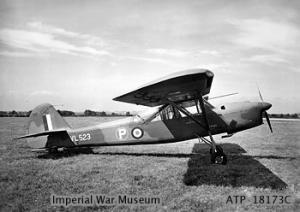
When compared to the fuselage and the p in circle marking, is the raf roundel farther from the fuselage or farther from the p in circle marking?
the p in circle marking

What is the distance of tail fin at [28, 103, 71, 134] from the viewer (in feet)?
28.9

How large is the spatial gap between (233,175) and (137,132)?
3565 mm

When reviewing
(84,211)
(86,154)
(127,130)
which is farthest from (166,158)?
(84,211)

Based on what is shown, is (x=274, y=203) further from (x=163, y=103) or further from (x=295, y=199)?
(x=163, y=103)

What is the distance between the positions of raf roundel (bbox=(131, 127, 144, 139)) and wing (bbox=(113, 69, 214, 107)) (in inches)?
39.2

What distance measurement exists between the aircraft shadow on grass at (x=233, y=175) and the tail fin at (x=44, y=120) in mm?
5467

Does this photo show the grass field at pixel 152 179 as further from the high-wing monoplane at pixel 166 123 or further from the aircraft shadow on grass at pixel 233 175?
the high-wing monoplane at pixel 166 123

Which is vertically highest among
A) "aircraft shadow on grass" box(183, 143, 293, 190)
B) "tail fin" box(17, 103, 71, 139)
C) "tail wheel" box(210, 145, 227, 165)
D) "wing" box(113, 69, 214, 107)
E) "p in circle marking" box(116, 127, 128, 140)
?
"wing" box(113, 69, 214, 107)

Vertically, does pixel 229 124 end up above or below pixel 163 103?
below

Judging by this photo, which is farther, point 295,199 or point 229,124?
point 229,124

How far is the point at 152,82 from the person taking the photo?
15.8 ft

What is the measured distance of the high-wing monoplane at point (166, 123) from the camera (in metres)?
6.98

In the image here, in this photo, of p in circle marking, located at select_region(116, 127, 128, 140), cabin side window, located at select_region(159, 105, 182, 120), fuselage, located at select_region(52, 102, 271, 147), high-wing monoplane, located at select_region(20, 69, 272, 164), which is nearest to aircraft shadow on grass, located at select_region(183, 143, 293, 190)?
high-wing monoplane, located at select_region(20, 69, 272, 164)

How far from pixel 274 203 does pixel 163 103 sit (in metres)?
4.72
